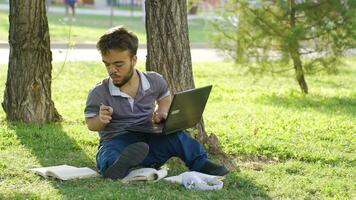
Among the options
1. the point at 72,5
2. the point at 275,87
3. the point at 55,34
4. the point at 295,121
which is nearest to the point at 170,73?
the point at 295,121

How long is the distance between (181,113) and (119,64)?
54cm

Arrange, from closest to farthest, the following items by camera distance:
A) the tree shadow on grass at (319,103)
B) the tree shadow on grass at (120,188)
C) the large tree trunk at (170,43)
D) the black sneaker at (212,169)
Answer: the tree shadow on grass at (120,188) < the black sneaker at (212,169) < the large tree trunk at (170,43) < the tree shadow on grass at (319,103)

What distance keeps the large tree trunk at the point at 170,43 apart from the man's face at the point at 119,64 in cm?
109

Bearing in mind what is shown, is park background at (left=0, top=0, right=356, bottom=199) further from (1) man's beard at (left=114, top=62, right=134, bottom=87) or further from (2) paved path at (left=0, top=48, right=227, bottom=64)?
(2) paved path at (left=0, top=48, right=227, bottom=64)

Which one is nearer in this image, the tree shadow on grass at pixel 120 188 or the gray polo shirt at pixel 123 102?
the tree shadow on grass at pixel 120 188

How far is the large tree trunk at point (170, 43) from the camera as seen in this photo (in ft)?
22.7

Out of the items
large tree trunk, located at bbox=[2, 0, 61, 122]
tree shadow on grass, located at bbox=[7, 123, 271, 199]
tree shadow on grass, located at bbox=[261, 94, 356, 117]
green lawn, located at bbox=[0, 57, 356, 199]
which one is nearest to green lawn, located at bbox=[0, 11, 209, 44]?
tree shadow on grass, located at bbox=[261, 94, 356, 117]

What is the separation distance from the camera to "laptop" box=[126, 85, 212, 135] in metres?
5.71

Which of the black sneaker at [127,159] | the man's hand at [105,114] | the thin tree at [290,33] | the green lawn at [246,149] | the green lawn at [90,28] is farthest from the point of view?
the green lawn at [90,28]

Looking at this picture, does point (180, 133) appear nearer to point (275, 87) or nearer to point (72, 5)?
point (275, 87)

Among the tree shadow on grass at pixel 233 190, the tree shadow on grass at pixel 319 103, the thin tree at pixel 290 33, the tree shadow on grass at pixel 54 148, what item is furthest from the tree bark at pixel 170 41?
the thin tree at pixel 290 33

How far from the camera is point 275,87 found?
13.7m

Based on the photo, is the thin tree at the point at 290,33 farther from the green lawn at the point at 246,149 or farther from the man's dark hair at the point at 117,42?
the man's dark hair at the point at 117,42

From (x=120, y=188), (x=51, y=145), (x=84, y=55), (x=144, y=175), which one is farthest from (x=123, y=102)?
(x=84, y=55)
